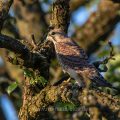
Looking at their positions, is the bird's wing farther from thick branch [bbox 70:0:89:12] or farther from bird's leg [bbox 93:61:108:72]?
thick branch [bbox 70:0:89:12]

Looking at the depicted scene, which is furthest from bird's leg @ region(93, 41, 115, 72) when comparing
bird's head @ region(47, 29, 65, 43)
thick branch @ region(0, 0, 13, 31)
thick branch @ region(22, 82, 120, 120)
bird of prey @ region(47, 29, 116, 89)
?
thick branch @ region(0, 0, 13, 31)

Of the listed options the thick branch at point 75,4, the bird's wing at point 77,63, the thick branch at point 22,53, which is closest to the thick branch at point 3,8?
the thick branch at point 22,53

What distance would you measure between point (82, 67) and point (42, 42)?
98cm

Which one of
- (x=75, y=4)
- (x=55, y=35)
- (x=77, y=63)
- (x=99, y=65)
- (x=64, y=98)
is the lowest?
(x=64, y=98)

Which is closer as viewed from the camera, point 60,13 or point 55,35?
point 60,13

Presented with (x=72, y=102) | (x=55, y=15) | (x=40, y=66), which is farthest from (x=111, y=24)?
(x=72, y=102)

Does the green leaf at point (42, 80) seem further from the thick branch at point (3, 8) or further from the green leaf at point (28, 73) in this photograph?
the thick branch at point (3, 8)

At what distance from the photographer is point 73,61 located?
22.9 ft

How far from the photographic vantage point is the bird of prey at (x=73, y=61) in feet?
21.5

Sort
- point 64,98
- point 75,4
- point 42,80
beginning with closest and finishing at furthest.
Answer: point 64,98
point 42,80
point 75,4

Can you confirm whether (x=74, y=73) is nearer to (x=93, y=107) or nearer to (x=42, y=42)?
(x=42, y=42)

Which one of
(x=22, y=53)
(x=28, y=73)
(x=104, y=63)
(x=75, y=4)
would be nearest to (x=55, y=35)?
(x=104, y=63)

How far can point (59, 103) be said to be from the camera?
5410mm

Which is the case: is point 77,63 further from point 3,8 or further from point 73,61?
point 3,8
